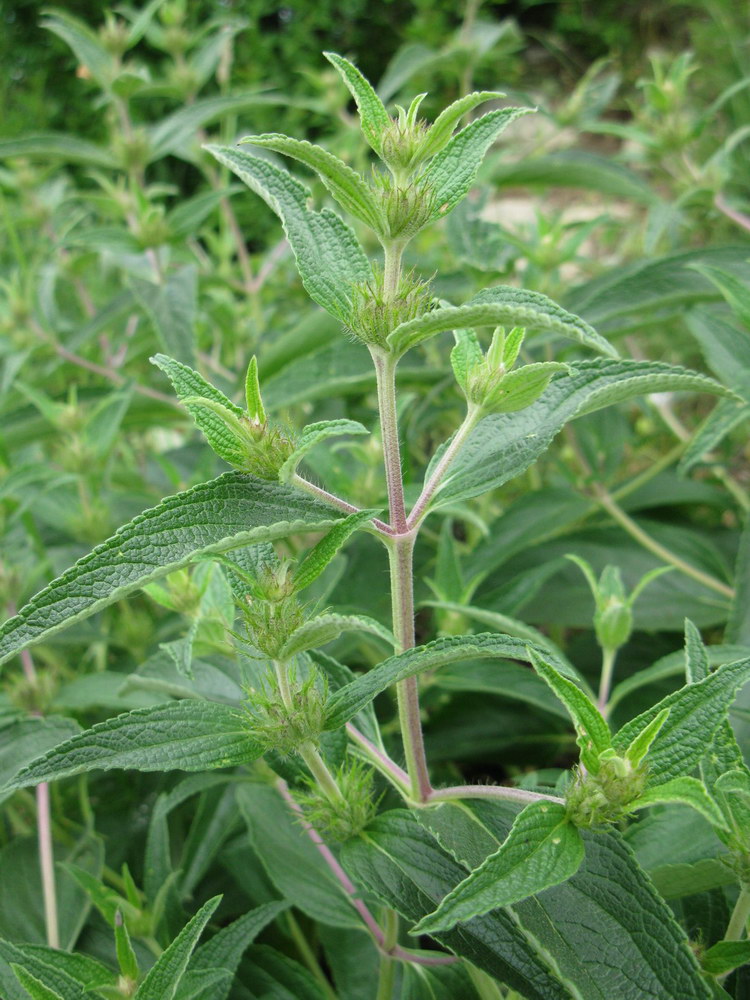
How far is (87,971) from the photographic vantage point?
70cm

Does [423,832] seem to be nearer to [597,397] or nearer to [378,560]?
[597,397]

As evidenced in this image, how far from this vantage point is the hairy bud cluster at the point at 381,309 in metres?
0.55

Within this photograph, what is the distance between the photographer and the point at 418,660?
0.56 meters

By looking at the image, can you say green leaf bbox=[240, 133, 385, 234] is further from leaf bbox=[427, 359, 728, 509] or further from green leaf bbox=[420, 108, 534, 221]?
leaf bbox=[427, 359, 728, 509]

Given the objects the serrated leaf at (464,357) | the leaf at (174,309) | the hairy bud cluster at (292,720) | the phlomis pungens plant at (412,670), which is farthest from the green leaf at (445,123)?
the leaf at (174,309)

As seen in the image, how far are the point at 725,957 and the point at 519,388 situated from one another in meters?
0.42

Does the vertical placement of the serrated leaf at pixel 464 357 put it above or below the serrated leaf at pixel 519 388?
above

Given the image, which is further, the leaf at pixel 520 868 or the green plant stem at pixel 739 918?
the green plant stem at pixel 739 918

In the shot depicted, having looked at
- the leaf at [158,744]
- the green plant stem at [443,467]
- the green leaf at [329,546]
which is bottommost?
the leaf at [158,744]

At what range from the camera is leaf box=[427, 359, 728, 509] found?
60 centimetres

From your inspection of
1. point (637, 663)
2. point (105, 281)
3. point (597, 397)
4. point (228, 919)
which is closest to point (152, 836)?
point (228, 919)

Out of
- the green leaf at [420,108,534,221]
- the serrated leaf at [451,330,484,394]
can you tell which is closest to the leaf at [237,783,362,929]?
the serrated leaf at [451,330,484,394]

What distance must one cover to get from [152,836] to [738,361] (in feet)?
2.79

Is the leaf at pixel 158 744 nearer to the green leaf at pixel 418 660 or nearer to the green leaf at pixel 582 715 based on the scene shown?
the green leaf at pixel 418 660
